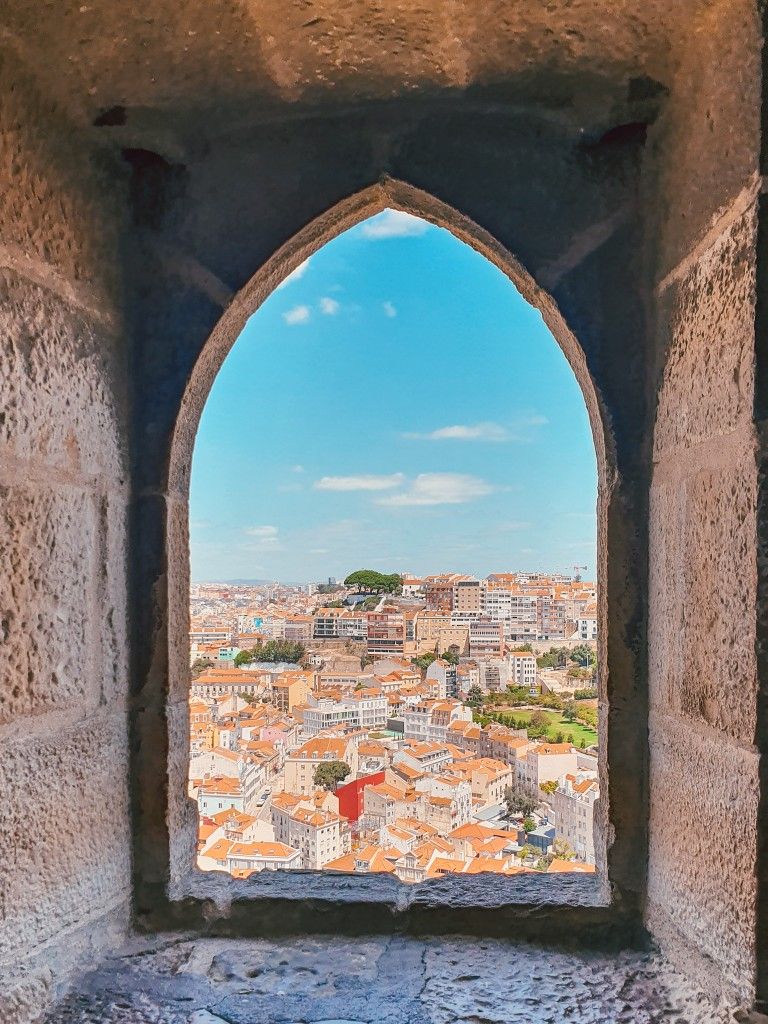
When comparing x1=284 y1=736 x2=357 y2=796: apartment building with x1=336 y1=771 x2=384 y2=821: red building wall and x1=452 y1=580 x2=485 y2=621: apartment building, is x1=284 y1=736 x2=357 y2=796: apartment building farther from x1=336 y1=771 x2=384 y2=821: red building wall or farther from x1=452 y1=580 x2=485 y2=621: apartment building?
x1=452 y1=580 x2=485 y2=621: apartment building

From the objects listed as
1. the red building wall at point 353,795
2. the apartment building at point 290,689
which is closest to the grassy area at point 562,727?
the red building wall at point 353,795

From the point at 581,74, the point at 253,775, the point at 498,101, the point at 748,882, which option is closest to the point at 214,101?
the point at 498,101

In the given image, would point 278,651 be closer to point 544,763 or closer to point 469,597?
point 469,597

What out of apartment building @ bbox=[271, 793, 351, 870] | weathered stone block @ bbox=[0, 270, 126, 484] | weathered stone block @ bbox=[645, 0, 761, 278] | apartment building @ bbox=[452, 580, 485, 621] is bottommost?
apartment building @ bbox=[271, 793, 351, 870]

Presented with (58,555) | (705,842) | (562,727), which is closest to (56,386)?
(58,555)

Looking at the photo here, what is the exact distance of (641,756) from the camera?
1.28m

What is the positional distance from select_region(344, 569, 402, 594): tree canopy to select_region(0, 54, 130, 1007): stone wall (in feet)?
2.01

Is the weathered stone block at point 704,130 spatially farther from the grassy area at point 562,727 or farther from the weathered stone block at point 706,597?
the grassy area at point 562,727

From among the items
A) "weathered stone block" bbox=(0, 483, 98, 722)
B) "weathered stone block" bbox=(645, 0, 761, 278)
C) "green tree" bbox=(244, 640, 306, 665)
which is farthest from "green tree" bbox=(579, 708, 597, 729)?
"weathered stone block" bbox=(0, 483, 98, 722)

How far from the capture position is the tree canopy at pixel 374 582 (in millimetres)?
1774

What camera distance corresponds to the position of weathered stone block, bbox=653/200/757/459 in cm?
96

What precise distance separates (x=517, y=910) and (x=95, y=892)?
29.4 inches

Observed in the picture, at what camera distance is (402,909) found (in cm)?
132

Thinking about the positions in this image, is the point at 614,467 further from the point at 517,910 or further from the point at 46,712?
the point at 46,712
